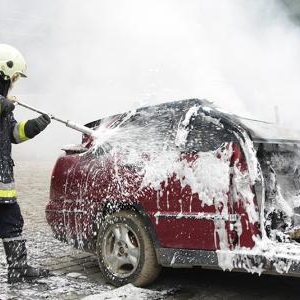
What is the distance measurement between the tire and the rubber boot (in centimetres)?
65

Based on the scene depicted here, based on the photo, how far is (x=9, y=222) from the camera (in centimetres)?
442

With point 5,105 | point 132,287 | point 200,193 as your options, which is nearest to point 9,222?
point 5,105

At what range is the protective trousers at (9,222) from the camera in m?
4.42

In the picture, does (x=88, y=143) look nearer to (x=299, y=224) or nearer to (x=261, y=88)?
(x=299, y=224)

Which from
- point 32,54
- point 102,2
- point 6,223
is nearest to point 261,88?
point 6,223

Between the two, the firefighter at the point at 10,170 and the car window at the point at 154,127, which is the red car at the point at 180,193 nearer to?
the car window at the point at 154,127

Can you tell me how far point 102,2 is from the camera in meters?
13.8

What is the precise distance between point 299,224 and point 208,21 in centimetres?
641

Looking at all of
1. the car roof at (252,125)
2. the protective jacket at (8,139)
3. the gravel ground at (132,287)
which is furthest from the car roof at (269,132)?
the protective jacket at (8,139)

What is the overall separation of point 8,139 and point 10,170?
0.29 m

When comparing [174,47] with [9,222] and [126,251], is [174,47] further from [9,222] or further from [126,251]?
[126,251]

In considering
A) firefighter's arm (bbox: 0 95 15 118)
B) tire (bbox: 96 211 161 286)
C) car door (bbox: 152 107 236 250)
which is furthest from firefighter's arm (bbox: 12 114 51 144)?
car door (bbox: 152 107 236 250)

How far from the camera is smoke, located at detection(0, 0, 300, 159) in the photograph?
8117 mm

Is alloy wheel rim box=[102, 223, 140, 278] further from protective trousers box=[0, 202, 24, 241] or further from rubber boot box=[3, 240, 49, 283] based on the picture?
protective trousers box=[0, 202, 24, 241]
